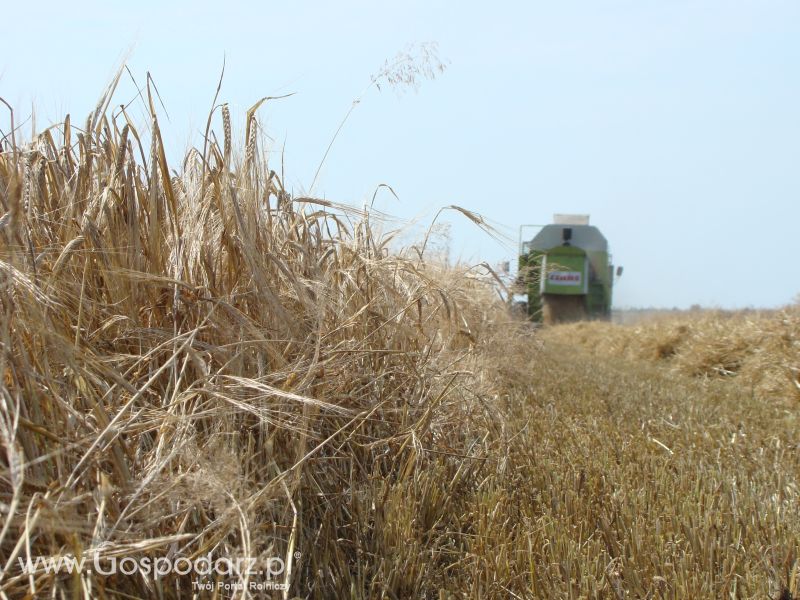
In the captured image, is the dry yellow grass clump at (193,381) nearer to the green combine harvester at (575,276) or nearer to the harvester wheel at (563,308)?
the green combine harvester at (575,276)

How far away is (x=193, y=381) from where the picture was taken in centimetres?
192

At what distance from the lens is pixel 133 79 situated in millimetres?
2398

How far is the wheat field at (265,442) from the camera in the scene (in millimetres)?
1514

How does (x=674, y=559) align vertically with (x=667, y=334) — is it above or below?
below

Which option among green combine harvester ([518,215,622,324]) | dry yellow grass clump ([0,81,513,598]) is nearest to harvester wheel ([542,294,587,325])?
green combine harvester ([518,215,622,324])

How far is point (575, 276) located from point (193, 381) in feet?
60.4

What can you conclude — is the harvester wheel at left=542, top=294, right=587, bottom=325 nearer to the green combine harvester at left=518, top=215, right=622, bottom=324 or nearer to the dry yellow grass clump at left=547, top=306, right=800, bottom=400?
the green combine harvester at left=518, top=215, right=622, bottom=324

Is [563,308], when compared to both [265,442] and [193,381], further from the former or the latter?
[193,381]

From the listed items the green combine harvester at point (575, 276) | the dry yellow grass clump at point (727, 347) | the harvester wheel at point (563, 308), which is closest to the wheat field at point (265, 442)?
the dry yellow grass clump at point (727, 347)

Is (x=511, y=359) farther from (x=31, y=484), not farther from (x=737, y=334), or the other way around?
(x=31, y=484)

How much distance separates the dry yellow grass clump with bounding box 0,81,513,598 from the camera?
148 centimetres

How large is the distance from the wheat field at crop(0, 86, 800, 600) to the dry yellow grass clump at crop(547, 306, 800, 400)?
3293 mm

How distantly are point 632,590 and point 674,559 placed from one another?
18cm

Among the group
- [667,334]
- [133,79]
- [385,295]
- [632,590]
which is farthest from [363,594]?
[667,334]
